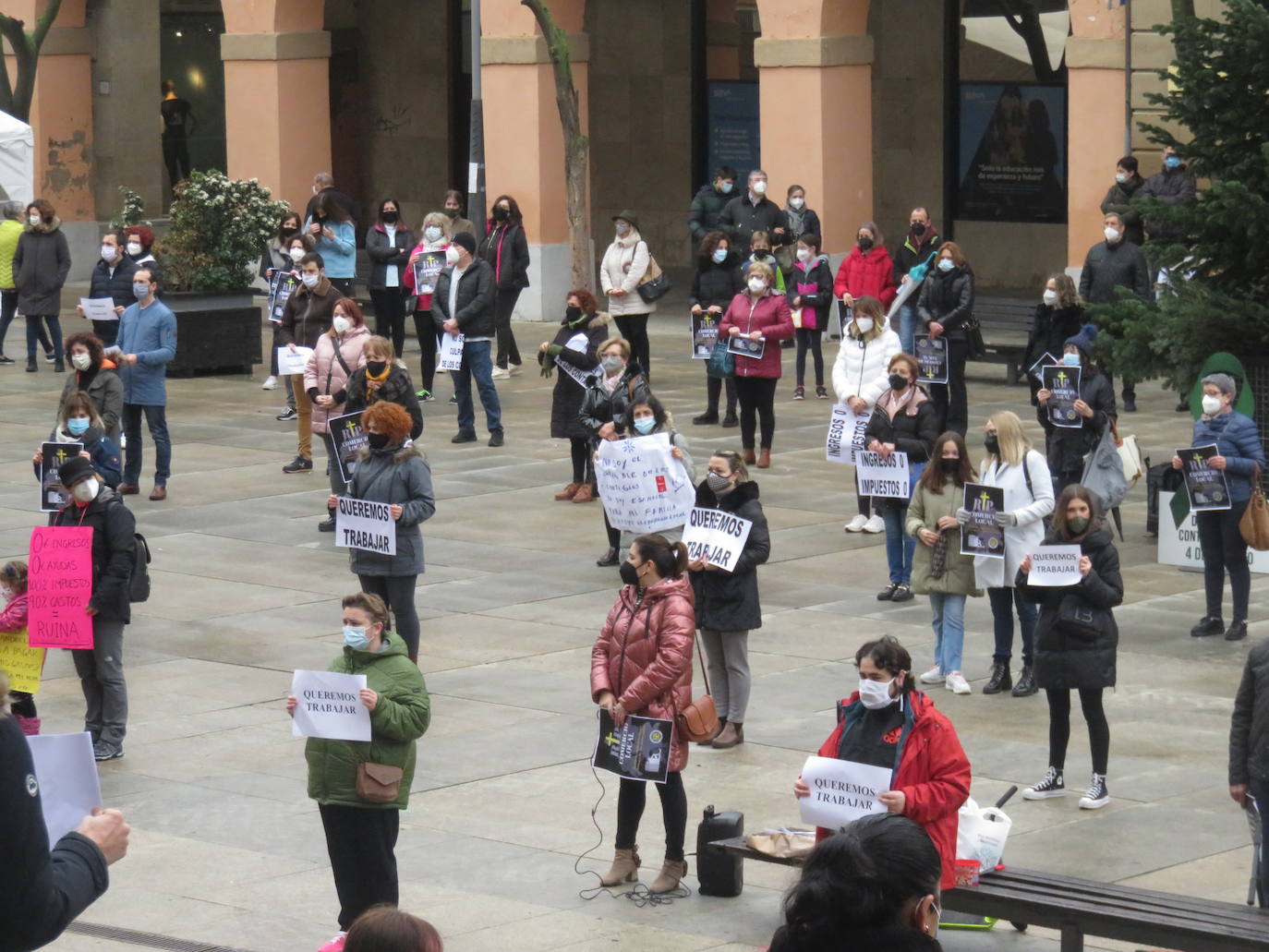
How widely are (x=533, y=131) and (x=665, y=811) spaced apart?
2033 centimetres

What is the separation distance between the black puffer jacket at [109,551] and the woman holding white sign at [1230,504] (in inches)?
248

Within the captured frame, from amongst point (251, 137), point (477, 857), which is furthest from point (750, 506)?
→ point (251, 137)

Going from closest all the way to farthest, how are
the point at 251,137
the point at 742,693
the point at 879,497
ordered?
the point at 742,693
the point at 879,497
the point at 251,137

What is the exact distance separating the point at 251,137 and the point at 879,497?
18702 millimetres

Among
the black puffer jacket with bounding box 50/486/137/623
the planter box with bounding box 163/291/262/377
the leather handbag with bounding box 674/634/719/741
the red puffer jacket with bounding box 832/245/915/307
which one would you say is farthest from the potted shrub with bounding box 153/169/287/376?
the leather handbag with bounding box 674/634/719/741

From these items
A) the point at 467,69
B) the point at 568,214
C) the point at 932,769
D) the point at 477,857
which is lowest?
the point at 477,857

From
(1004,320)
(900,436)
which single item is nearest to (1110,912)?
(900,436)

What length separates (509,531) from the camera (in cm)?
1653

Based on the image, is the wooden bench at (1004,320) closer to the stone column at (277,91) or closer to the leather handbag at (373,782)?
the stone column at (277,91)

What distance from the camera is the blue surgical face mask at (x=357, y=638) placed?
27.2 feet

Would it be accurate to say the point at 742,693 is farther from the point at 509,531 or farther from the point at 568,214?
the point at 568,214

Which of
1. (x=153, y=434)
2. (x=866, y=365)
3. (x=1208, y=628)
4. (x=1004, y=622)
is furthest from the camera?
(x=153, y=434)

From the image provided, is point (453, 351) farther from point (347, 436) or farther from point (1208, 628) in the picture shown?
point (1208, 628)

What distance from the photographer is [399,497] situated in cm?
1190
